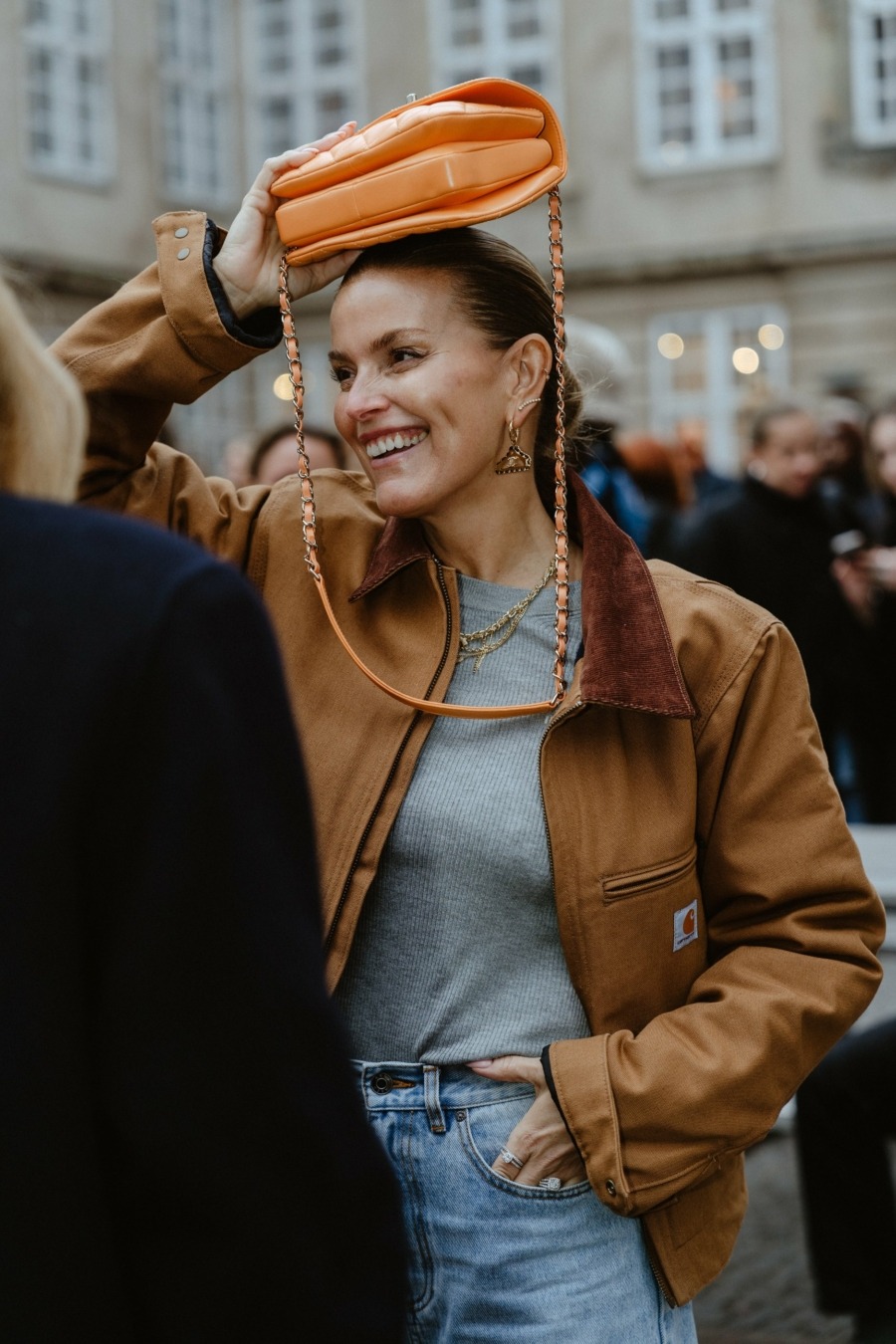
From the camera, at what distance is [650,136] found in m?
18.2

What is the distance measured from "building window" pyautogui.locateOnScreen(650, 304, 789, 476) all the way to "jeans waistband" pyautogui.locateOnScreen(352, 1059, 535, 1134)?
15902 millimetres

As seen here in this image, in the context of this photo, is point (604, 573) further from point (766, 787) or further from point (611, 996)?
point (611, 996)

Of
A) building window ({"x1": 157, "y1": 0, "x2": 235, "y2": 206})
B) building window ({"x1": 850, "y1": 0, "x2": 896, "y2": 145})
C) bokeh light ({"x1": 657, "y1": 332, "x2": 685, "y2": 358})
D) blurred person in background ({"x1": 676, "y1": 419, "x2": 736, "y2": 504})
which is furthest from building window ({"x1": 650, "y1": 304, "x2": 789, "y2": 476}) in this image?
blurred person in background ({"x1": 676, "y1": 419, "x2": 736, "y2": 504})

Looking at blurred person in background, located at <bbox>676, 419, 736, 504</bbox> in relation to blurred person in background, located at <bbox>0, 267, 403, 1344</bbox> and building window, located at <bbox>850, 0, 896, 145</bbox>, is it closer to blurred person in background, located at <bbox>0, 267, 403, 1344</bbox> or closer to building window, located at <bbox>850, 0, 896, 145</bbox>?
blurred person in background, located at <bbox>0, 267, 403, 1344</bbox>

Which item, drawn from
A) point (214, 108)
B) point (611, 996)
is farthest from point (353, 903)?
point (214, 108)

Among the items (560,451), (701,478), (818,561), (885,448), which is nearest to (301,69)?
(701,478)

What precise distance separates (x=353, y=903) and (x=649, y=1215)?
1.75 feet

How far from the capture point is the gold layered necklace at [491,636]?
215 centimetres

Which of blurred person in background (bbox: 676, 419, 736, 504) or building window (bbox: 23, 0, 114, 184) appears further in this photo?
building window (bbox: 23, 0, 114, 184)

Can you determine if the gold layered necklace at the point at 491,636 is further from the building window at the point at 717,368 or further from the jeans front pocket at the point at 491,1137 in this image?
the building window at the point at 717,368

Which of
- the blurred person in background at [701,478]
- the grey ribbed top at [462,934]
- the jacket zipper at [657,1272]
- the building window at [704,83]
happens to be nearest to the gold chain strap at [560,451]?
the grey ribbed top at [462,934]

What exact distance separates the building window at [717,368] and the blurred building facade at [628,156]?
25mm

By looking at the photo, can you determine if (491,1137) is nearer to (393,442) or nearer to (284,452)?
(393,442)

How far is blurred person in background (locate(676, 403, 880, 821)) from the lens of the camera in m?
5.69
